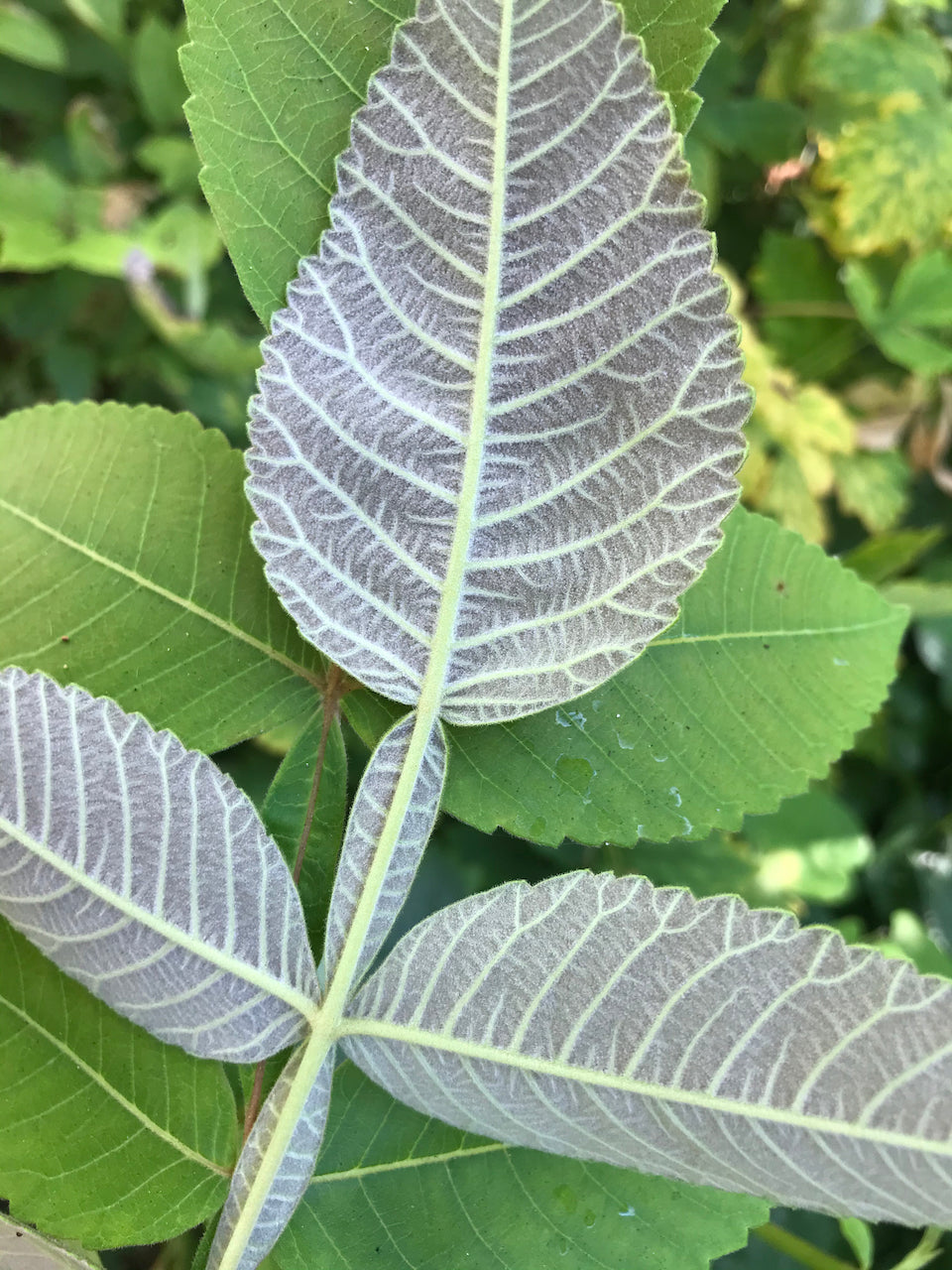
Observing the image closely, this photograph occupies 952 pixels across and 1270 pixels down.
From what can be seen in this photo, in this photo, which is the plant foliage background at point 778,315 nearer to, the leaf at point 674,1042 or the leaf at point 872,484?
the leaf at point 872,484

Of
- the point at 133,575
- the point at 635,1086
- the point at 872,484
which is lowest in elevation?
the point at 872,484

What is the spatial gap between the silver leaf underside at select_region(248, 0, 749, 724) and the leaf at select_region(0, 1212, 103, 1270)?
1.23 feet

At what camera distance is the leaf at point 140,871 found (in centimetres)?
52

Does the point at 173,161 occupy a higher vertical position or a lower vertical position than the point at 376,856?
higher

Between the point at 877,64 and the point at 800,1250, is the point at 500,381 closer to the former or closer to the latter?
the point at 800,1250

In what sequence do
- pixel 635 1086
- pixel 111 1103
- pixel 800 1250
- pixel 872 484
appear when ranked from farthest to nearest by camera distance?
pixel 872 484 < pixel 800 1250 < pixel 111 1103 < pixel 635 1086

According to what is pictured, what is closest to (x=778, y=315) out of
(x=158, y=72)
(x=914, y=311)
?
(x=914, y=311)

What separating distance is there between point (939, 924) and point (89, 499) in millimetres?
1728

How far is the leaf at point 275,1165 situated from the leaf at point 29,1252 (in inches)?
3.2

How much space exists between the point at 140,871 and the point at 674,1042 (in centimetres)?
30

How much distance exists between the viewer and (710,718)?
0.67 metres

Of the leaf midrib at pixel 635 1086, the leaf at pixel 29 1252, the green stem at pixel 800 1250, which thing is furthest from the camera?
the green stem at pixel 800 1250

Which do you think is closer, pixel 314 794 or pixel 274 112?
pixel 274 112

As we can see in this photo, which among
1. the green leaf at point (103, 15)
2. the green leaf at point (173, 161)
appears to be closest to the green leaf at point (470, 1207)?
the green leaf at point (173, 161)
